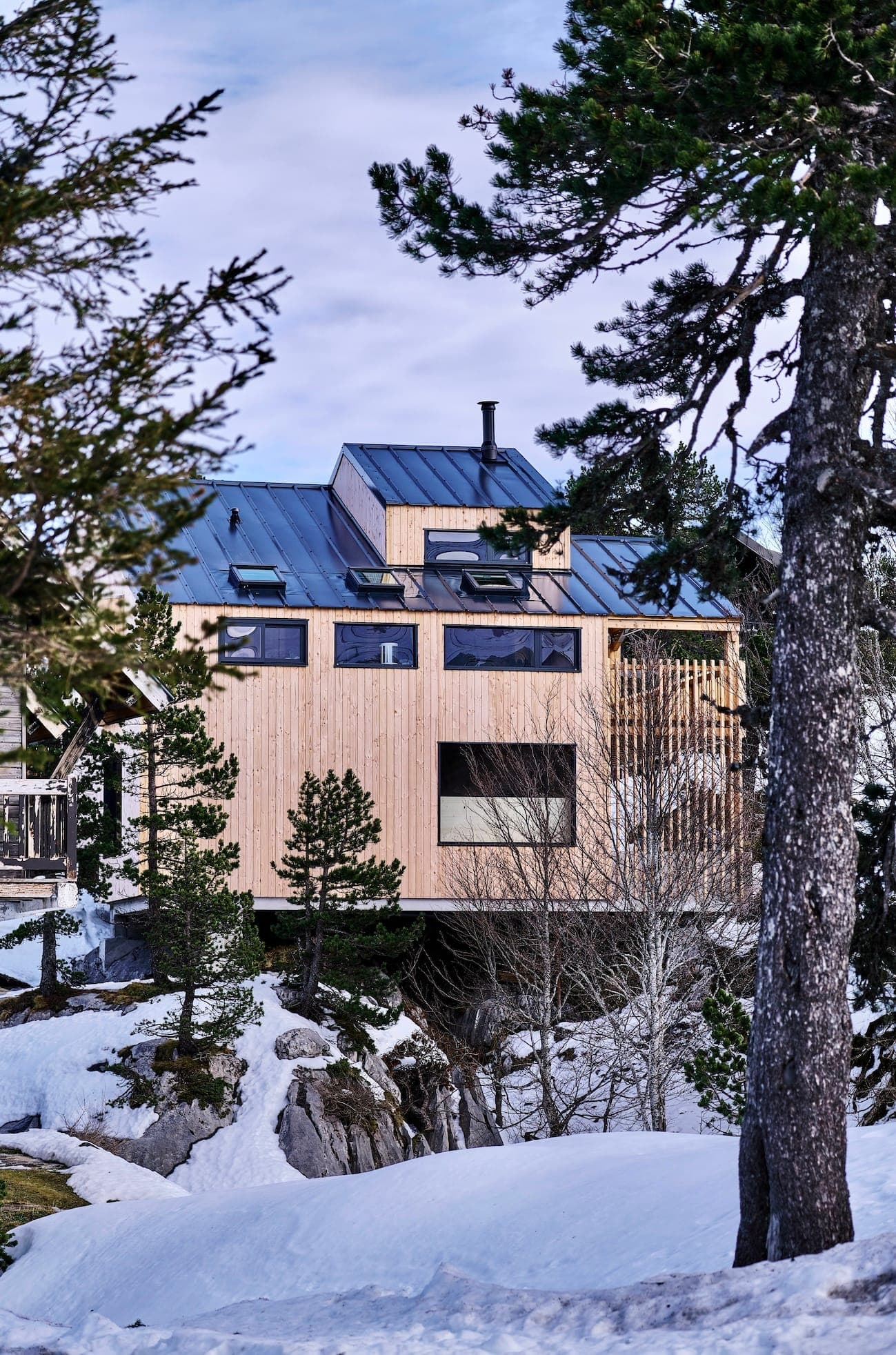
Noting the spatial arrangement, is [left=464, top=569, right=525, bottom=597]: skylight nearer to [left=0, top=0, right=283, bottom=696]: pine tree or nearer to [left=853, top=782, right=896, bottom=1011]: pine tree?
[left=853, top=782, right=896, bottom=1011]: pine tree

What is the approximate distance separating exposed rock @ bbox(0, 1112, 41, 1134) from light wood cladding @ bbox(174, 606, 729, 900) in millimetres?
4612

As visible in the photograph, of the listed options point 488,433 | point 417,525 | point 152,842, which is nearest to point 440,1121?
point 152,842

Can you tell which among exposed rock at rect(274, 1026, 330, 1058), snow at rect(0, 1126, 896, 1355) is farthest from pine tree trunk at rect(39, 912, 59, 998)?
snow at rect(0, 1126, 896, 1355)

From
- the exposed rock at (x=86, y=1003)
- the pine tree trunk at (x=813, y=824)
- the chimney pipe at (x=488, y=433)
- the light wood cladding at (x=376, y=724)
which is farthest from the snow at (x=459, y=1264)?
the chimney pipe at (x=488, y=433)

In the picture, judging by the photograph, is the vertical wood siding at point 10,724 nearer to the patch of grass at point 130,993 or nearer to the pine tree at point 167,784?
the pine tree at point 167,784

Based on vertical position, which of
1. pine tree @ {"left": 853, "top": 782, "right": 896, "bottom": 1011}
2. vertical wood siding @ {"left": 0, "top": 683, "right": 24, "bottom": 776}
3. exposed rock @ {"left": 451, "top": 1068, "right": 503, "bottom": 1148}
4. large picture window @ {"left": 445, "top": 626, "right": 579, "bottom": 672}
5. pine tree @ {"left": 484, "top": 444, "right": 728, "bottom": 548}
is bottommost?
exposed rock @ {"left": 451, "top": 1068, "right": 503, "bottom": 1148}

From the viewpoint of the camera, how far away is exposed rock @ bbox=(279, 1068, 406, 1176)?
16.5 m

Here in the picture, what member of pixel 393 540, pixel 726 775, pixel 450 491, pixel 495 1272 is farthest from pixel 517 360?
pixel 495 1272

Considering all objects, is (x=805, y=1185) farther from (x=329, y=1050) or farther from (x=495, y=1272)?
(x=329, y=1050)

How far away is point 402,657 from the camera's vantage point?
21.1 meters

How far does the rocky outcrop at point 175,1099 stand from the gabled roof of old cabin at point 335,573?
6.52 meters

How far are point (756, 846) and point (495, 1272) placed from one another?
9980mm

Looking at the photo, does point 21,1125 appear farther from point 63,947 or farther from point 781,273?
point 781,273

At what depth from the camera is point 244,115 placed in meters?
6.77
